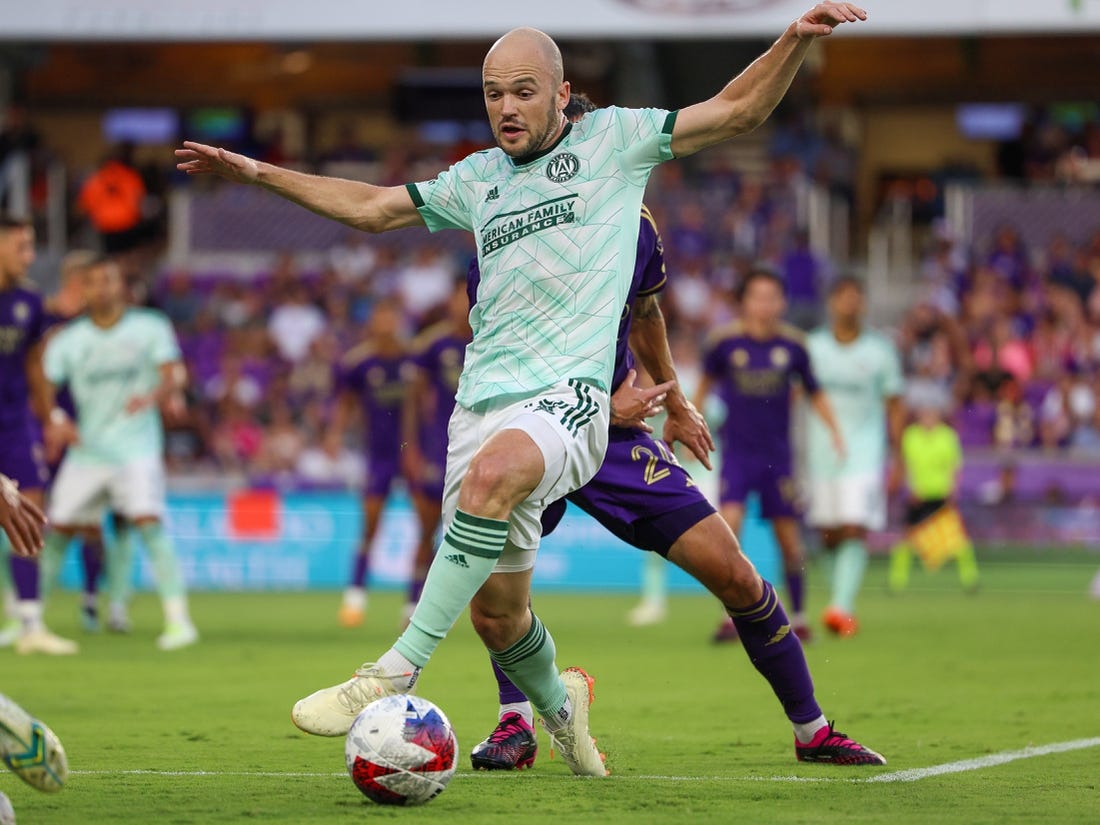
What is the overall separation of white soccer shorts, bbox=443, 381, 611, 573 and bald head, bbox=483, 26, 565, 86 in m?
1.03

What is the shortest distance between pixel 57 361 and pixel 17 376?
1.47 metres

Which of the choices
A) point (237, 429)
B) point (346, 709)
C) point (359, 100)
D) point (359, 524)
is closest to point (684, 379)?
point (359, 524)

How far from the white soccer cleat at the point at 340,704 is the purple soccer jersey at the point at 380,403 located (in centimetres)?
989

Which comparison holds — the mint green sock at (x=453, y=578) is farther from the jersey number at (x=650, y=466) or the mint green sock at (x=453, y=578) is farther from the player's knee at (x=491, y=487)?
the jersey number at (x=650, y=466)

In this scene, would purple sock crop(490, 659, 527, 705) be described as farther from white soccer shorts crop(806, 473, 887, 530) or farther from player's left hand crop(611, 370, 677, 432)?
white soccer shorts crop(806, 473, 887, 530)

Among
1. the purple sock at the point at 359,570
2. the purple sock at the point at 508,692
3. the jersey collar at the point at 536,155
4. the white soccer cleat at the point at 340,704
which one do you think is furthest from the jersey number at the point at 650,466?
the purple sock at the point at 359,570

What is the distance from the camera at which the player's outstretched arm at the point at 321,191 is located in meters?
5.93

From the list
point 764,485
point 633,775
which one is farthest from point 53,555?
point 633,775

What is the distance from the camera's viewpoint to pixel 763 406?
1295 cm

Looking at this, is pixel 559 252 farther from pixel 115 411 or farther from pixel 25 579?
pixel 115 411

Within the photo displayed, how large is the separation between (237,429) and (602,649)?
1084 centimetres

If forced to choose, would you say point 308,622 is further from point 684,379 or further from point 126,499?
point 684,379

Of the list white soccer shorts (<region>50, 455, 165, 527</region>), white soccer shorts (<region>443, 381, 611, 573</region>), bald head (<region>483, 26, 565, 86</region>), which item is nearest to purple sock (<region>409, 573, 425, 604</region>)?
white soccer shorts (<region>50, 455, 165, 527</region>)

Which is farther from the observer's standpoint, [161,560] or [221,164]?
[161,560]
